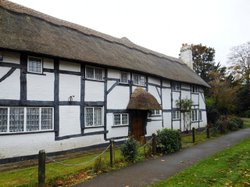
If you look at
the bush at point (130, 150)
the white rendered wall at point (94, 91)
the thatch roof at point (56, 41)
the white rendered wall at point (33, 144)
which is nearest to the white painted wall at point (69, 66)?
the thatch roof at point (56, 41)

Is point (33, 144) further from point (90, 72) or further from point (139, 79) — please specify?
point (139, 79)

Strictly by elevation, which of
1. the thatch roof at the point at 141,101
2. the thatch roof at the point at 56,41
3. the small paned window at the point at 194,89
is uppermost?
the thatch roof at the point at 56,41

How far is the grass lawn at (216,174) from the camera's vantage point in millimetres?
7742

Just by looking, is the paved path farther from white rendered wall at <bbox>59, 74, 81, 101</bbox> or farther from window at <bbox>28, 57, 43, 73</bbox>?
window at <bbox>28, 57, 43, 73</bbox>

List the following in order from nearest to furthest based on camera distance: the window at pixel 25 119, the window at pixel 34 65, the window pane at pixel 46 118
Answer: the window at pixel 25 119 → the window at pixel 34 65 → the window pane at pixel 46 118

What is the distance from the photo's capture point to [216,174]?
8.67 m

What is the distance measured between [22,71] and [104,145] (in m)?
6.80

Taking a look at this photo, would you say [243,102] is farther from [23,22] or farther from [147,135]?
[23,22]

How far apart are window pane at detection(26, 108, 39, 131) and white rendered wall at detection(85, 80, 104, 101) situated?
326 centimetres

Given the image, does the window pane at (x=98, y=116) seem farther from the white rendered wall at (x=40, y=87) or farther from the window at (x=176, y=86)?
the window at (x=176, y=86)

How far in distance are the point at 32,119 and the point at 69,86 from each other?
2.75m

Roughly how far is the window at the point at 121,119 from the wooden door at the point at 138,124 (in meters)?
0.76

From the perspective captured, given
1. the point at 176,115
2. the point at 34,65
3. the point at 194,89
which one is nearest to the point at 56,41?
the point at 34,65

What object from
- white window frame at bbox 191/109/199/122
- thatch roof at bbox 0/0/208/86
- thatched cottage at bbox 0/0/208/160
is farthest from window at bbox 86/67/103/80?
white window frame at bbox 191/109/199/122
